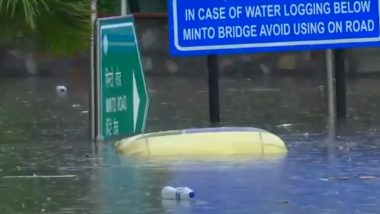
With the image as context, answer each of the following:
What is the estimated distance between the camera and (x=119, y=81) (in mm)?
12070

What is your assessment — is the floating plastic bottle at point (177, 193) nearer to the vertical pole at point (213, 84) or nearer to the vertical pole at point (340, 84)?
the vertical pole at point (213, 84)

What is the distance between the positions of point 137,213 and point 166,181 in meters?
1.37

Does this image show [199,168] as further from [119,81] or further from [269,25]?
[269,25]

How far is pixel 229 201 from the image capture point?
8398 mm

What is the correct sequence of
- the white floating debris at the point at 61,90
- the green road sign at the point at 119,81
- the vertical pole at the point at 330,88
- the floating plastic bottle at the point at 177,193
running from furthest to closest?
the white floating debris at the point at 61,90 < the vertical pole at the point at 330,88 < the green road sign at the point at 119,81 < the floating plastic bottle at the point at 177,193

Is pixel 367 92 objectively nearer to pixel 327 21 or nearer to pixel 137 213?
pixel 327 21

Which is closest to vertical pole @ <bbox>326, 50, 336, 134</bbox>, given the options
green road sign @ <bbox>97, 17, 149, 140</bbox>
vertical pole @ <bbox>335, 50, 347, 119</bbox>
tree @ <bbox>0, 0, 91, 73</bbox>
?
vertical pole @ <bbox>335, 50, 347, 119</bbox>

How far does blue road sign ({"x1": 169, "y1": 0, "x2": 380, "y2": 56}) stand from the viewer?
13.4 metres

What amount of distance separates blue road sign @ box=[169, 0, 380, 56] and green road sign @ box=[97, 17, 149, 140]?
133 cm

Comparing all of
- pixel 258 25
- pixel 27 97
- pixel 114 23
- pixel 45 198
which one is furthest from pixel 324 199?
pixel 27 97

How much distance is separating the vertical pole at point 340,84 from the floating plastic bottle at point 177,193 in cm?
601

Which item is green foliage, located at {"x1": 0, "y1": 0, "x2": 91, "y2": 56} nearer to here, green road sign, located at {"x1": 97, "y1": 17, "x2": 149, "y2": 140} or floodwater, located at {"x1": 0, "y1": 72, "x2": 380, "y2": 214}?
floodwater, located at {"x1": 0, "y1": 72, "x2": 380, "y2": 214}

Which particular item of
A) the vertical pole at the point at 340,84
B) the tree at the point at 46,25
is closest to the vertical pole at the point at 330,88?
the vertical pole at the point at 340,84

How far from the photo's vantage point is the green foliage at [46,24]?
30.1ft
